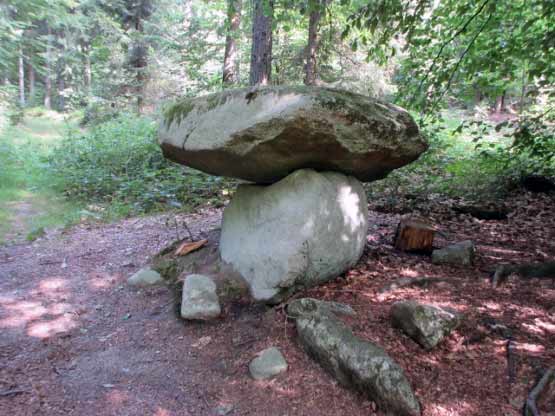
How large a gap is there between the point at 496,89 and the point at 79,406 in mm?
5627

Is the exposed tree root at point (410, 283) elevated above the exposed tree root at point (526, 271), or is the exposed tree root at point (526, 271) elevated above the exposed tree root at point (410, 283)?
the exposed tree root at point (526, 271)

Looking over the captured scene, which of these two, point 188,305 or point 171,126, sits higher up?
point 171,126

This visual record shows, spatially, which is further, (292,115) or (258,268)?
(258,268)

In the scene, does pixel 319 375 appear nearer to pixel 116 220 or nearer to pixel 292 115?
pixel 292 115

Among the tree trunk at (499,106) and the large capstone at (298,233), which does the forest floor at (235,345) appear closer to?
the large capstone at (298,233)

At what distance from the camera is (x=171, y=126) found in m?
3.59

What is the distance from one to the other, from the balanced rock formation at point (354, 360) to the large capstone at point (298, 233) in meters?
0.43

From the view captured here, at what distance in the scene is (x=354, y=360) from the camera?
2289mm

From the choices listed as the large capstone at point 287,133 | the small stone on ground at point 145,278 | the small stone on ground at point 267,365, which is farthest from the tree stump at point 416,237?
the small stone on ground at point 145,278

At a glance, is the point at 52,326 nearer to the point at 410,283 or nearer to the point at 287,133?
the point at 287,133

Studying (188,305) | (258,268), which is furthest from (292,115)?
(188,305)

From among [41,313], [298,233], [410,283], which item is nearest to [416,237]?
[410,283]

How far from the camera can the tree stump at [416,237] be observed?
3.96 metres

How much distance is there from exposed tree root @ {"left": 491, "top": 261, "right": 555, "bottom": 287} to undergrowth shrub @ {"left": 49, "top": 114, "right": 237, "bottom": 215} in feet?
15.1
